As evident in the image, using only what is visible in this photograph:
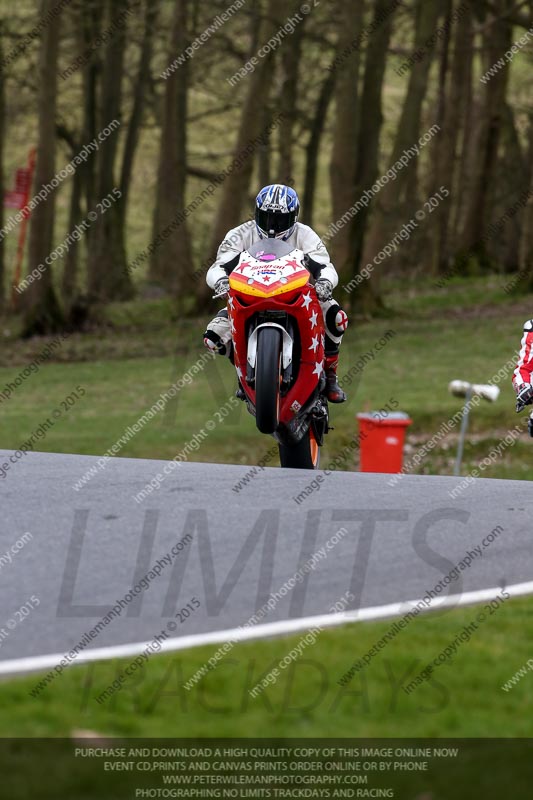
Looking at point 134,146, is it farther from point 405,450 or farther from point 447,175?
point 405,450

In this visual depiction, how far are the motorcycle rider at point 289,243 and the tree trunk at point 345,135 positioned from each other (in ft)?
65.3

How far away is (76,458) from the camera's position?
10.8 m

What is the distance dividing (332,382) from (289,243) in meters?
1.23

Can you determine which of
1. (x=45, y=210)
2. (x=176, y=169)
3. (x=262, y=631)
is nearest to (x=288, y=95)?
(x=176, y=169)

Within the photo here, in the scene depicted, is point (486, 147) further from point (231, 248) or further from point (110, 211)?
point (231, 248)

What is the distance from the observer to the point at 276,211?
11.0 m

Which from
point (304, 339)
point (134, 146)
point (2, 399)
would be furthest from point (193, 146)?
point (304, 339)

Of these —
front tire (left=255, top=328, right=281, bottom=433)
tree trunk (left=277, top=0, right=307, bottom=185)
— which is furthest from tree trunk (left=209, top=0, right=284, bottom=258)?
front tire (left=255, top=328, right=281, bottom=433)

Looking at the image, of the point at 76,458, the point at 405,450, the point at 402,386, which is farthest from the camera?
the point at 402,386

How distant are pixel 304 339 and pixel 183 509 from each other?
3120 millimetres

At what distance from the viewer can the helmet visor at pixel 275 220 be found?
10992mm
